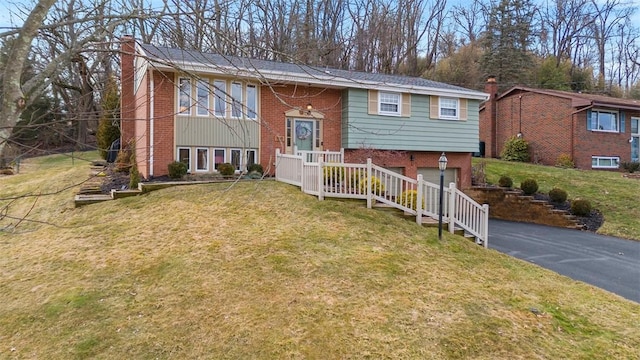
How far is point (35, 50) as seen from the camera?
382 centimetres

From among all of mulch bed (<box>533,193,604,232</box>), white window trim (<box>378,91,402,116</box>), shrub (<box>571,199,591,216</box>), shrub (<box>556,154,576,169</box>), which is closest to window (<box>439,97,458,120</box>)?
white window trim (<box>378,91,402,116</box>)

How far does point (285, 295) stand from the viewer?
526 centimetres

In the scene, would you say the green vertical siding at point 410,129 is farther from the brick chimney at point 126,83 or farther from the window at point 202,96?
the brick chimney at point 126,83

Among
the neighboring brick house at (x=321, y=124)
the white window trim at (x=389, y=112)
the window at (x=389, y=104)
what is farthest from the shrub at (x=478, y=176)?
the window at (x=389, y=104)

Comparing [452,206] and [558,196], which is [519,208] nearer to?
[558,196]

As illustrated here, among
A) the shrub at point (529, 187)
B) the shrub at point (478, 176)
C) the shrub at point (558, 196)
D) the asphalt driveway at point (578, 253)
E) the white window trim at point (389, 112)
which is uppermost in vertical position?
the white window trim at point (389, 112)

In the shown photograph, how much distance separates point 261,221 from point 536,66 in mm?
32185

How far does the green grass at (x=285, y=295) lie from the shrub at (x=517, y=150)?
17214 mm

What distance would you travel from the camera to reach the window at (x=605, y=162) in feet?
69.4

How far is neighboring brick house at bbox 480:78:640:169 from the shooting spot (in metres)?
20.7

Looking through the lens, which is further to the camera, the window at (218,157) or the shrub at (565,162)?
the shrub at (565,162)

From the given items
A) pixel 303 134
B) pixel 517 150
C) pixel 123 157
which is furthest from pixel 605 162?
pixel 123 157

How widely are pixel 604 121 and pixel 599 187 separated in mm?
7647

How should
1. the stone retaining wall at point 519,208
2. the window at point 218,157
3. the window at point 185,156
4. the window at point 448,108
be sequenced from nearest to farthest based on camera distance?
the window at point 185,156 → the window at point 218,157 → the stone retaining wall at point 519,208 → the window at point 448,108
